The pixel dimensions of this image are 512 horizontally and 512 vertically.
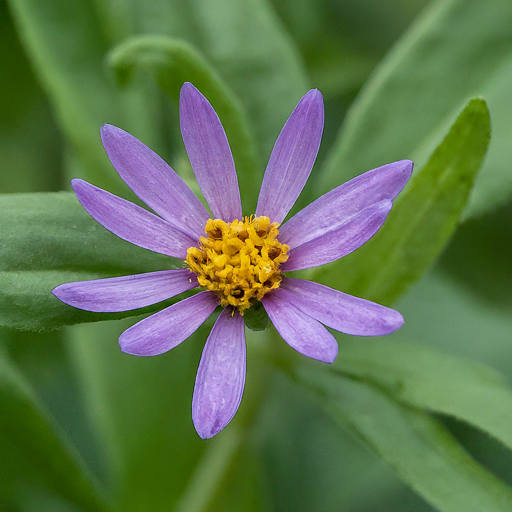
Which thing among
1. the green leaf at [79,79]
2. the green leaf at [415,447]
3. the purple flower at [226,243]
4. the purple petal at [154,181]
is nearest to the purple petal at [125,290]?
the purple flower at [226,243]

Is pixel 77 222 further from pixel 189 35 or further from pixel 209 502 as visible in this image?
pixel 209 502

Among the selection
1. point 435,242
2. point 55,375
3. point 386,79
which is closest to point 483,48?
point 386,79

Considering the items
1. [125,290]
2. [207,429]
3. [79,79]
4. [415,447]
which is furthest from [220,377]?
[79,79]

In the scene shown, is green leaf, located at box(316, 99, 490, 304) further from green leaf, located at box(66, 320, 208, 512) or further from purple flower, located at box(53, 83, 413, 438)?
green leaf, located at box(66, 320, 208, 512)

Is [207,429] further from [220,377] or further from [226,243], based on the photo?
[226,243]

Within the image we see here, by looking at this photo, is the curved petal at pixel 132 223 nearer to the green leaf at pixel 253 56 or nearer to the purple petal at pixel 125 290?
the purple petal at pixel 125 290

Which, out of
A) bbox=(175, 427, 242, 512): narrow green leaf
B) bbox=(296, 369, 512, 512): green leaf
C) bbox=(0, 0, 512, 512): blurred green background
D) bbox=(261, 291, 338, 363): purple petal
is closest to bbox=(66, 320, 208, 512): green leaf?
bbox=(0, 0, 512, 512): blurred green background
